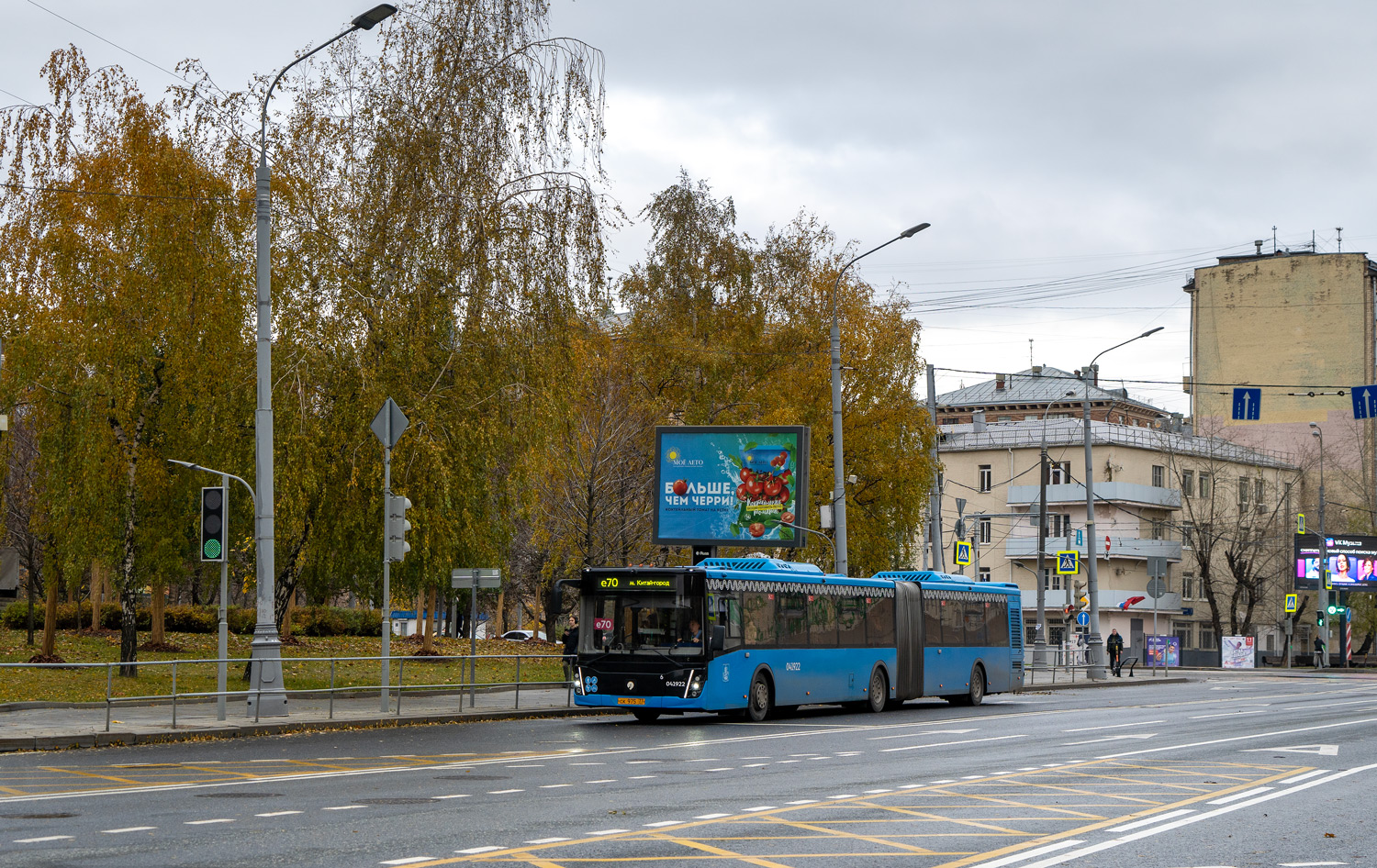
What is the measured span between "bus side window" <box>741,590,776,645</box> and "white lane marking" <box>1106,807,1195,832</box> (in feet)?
46.3

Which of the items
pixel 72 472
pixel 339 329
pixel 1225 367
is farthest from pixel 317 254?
pixel 1225 367

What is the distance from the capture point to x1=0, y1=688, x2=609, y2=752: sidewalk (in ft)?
64.7

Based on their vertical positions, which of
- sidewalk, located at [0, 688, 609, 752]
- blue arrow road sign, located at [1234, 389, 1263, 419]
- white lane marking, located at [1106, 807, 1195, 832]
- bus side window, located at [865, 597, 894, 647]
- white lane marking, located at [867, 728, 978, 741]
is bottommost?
white lane marking, located at [867, 728, 978, 741]

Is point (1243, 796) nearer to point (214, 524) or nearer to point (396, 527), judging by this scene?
point (396, 527)

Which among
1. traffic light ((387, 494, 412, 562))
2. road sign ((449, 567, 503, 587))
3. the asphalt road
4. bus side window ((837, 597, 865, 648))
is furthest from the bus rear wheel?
traffic light ((387, 494, 412, 562))

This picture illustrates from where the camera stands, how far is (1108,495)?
81.1 metres

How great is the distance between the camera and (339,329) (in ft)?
94.8

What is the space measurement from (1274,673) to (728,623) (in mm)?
41563

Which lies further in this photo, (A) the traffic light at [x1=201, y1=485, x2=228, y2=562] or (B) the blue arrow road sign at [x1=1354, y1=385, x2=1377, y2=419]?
(B) the blue arrow road sign at [x1=1354, y1=385, x2=1377, y2=419]

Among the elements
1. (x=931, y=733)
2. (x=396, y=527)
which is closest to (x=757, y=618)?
(x=931, y=733)

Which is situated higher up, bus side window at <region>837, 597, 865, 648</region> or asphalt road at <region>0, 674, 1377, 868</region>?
bus side window at <region>837, 597, 865, 648</region>

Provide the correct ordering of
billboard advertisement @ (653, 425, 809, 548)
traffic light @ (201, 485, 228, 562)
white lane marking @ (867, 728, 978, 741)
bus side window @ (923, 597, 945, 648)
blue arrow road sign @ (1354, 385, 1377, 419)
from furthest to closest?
blue arrow road sign @ (1354, 385, 1377, 419) → billboard advertisement @ (653, 425, 809, 548) → bus side window @ (923, 597, 945, 648) → white lane marking @ (867, 728, 978, 741) → traffic light @ (201, 485, 228, 562)

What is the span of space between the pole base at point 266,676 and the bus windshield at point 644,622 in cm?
571

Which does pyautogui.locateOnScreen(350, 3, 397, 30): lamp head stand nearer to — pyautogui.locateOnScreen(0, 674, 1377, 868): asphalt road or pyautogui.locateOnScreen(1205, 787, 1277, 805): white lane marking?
pyautogui.locateOnScreen(0, 674, 1377, 868): asphalt road
